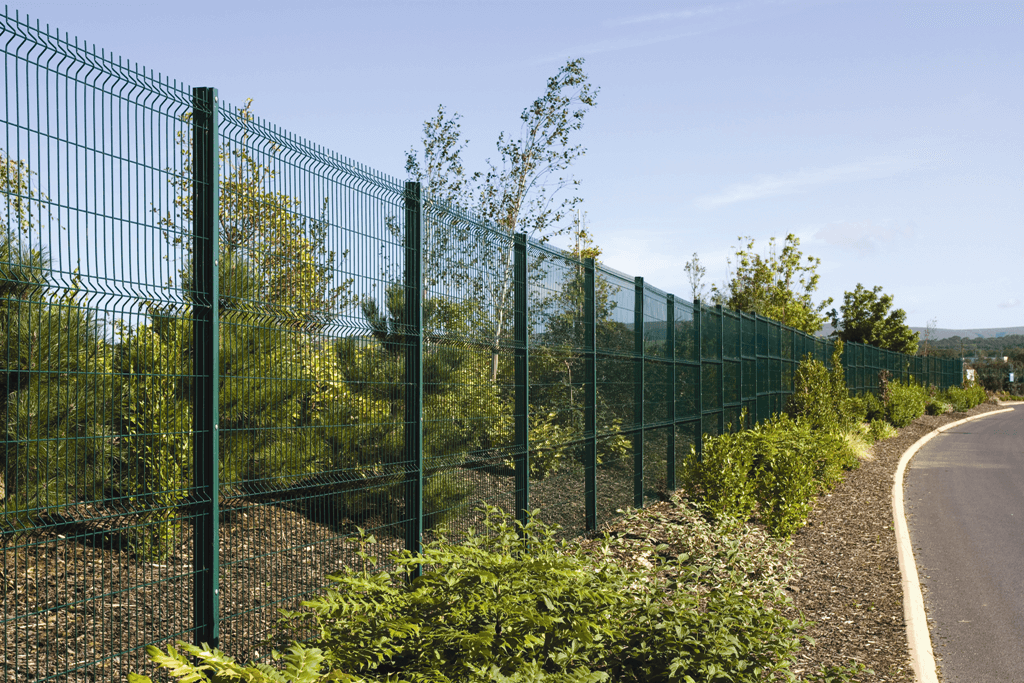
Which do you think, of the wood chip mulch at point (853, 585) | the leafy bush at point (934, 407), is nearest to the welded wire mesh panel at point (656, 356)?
the wood chip mulch at point (853, 585)

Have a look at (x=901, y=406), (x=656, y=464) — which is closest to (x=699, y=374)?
(x=656, y=464)

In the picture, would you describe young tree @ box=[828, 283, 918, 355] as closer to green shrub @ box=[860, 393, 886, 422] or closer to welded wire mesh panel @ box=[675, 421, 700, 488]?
green shrub @ box=[860, 393, 886, 422]

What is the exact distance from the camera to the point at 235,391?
173 inches

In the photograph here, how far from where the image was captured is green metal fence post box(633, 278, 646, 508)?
1044 cm

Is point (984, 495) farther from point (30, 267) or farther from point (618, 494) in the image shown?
point (30, 267)

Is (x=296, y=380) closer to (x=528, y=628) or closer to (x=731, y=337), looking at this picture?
(x=528, y=628)

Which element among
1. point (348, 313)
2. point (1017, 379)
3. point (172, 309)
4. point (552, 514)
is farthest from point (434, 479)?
point (1017, 379)

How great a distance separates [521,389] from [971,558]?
591 centimetres

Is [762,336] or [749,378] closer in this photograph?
[749,378]

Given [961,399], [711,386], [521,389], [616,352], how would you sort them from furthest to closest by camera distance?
[961,399], [711,386], [616,352], [521,389]

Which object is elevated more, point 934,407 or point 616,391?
point 616,391

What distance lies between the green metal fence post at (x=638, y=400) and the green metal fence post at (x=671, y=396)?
4.29 ft

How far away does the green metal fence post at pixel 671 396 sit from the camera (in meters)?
11.9

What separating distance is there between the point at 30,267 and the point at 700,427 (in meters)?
11.2
